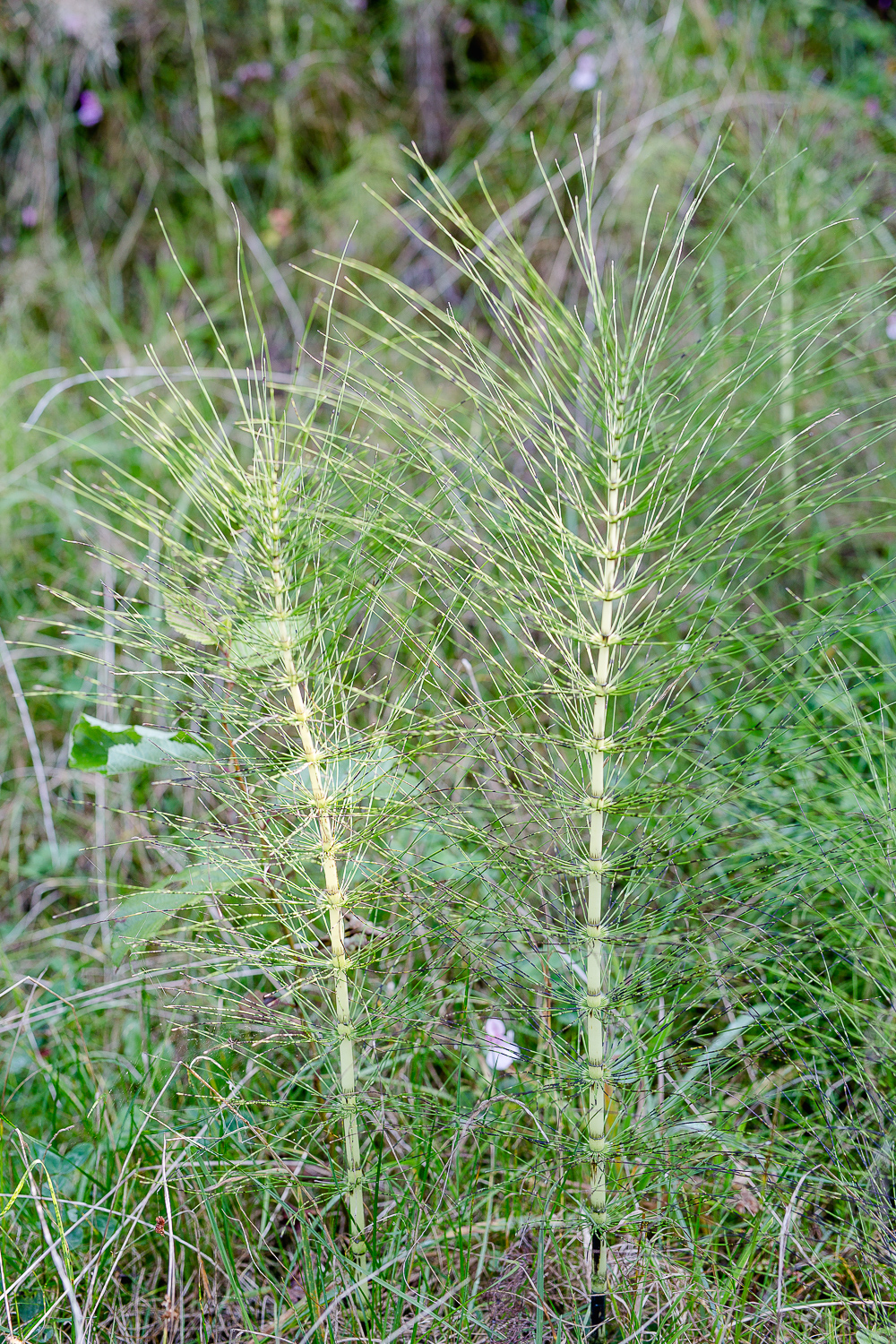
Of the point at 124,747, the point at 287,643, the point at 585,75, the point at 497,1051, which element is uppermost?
the point at 585,75

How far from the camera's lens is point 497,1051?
1211mm

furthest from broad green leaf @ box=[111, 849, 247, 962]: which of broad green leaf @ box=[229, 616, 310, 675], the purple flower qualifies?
the purple flower

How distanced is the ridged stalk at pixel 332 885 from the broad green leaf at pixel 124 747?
23cm

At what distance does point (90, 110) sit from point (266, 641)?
3.91 meters

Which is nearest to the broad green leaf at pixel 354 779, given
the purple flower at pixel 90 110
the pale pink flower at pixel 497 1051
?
the pale pink flower at pixel 497 1051

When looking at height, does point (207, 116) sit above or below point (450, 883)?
above

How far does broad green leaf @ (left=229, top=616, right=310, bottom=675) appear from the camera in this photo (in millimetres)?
1146

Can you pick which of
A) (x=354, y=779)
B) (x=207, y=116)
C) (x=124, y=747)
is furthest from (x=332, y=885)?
(x=207, y=116)

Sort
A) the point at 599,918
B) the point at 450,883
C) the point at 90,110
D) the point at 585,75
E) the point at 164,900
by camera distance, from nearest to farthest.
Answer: the point at 599,918 < the point at 450,883 < the point at 164,900 < the point at 585,75 < the point at 90,110

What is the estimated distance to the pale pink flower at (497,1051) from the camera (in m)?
1.26

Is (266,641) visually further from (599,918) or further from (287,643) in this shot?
(599,918)

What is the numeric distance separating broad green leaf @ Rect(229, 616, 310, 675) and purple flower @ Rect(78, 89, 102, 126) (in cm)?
382

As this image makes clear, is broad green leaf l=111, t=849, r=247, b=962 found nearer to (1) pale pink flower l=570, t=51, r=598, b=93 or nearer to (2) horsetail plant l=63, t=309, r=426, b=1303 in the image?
(2) horsetail plant l=63, t=309, r=426, b=1303

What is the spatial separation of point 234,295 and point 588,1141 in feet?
10.8
